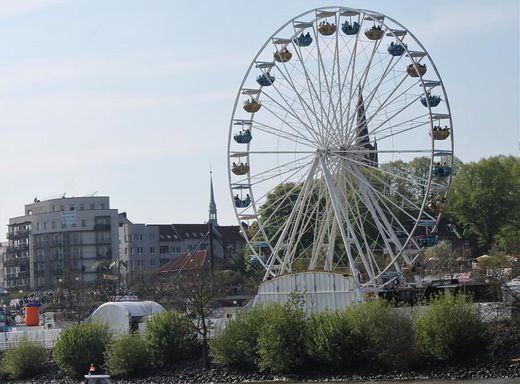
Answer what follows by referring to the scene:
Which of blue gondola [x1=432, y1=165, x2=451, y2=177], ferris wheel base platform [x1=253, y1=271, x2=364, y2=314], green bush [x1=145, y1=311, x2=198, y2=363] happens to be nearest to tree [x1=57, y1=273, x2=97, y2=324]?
green bush [x1=145, y1=311, x2=198, y2=363]

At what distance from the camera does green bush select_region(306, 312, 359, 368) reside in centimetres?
6350

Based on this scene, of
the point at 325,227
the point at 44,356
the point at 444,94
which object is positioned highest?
the point at 444,94

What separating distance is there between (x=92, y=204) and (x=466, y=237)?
212 feet

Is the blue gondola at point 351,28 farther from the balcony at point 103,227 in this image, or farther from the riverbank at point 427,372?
the balcony at point 103,227

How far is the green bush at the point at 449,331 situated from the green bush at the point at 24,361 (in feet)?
100.0

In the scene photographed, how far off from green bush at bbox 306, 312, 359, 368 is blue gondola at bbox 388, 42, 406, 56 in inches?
712

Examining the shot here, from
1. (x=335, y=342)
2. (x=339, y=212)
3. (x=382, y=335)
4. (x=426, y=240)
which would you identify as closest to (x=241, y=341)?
(x=335, y=342)

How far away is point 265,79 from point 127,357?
65.4 feet

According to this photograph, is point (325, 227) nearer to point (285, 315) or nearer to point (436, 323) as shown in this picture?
point (285, 315)

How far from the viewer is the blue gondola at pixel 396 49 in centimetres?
7429

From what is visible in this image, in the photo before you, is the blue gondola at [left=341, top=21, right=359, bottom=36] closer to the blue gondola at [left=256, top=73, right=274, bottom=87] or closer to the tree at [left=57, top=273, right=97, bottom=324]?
the blue gondola at [left=256, top=73, right=274, bottom=87]

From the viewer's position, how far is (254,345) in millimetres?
69125

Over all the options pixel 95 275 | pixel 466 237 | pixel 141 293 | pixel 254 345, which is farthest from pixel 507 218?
pixel 254 345

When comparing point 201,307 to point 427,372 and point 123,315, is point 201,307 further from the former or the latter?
point 427,372
